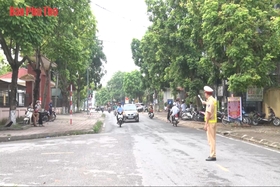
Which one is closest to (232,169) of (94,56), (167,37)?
(167,37)

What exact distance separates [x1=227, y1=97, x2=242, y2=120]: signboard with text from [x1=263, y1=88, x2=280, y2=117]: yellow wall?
149 inches

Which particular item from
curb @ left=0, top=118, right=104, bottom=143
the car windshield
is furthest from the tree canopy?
the car windshield

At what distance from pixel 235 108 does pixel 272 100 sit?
423 cm

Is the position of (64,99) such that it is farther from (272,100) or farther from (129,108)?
(272,100)

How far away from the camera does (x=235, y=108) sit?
71.8ft

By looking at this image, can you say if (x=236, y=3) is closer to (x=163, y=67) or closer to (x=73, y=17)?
(x=73, y=17)

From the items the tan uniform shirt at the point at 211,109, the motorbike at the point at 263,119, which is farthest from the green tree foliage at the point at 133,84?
the tan uniform shirt at the point at 211,109

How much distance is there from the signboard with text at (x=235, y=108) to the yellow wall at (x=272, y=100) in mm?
3773

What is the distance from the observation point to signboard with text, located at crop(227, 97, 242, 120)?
21.8m

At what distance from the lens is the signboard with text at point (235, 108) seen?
21.8 metres

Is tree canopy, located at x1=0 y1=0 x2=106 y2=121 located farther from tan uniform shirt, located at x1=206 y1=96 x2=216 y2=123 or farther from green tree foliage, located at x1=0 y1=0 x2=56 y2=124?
tan uniform shirt, located at x1=206 y1=96 x2=216 y2=123

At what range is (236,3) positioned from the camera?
20.7 metres

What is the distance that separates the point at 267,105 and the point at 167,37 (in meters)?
9.51

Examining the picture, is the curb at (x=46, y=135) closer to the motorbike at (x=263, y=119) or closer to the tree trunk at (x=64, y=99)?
the motorbike at (x=263, y=119)
